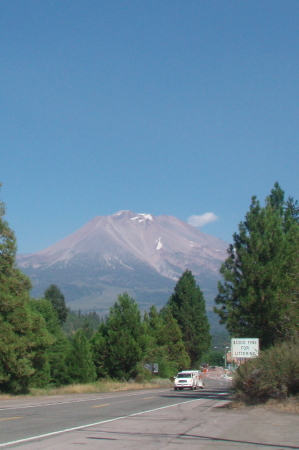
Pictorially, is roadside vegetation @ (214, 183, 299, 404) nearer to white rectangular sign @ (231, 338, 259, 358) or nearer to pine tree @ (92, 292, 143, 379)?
white rectangular sign @ (231, 338, 259, 358)

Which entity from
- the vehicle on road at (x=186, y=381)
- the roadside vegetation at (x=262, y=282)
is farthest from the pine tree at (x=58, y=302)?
the roadside vegetation at (x=262, y=282)

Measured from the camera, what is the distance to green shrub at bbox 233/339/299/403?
1739 centimetres

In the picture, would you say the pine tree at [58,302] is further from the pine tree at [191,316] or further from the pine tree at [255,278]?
the pine tree at [255,278]

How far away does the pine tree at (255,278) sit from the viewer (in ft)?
90.6

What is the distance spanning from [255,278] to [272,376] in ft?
36.8

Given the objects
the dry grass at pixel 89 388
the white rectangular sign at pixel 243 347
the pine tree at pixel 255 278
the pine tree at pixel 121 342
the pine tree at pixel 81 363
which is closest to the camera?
the white rectangular sign at pixel 243 347

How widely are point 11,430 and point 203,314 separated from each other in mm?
68746

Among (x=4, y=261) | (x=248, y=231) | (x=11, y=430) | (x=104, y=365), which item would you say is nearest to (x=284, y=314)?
(x=248, y=231)

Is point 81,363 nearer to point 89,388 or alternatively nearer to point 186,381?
point 186,381

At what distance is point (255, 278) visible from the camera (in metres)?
28.4

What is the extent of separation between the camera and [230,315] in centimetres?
2927

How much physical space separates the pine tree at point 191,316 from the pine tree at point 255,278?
46022 mm

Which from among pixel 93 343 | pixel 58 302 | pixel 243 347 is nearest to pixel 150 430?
pixel 243 347

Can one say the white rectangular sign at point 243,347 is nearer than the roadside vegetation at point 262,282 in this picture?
No
